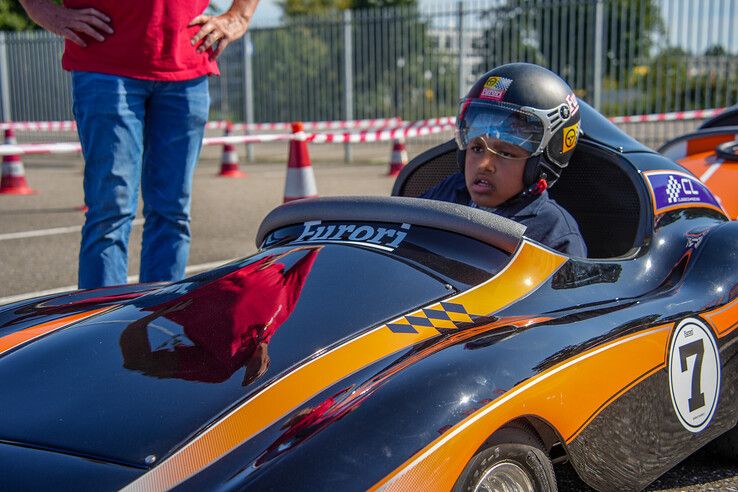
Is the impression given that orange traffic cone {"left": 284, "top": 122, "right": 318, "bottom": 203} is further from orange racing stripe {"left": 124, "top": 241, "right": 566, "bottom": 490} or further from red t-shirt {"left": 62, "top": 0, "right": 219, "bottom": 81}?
orange racing stripe {"left": 124, "top": 241, "right": 566, "bottom": 490}

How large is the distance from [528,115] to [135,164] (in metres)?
1.80

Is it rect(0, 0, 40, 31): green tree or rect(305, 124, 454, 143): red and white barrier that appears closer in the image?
rect(305, 124, 454, 143): red and white barrier

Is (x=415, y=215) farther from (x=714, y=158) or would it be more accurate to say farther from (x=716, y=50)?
(x=716, y=50)

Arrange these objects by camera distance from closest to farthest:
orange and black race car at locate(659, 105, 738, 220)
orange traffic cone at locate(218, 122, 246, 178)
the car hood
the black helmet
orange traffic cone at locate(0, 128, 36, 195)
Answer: the car hood, the black helmet, orange and black race car at locate(659, 105, 738, 220), orange traffic cone at locate(0, 128, 36, 195), orange traffic cone at locate(218, 122, 246, 178)

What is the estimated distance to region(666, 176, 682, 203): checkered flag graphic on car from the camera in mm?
3244

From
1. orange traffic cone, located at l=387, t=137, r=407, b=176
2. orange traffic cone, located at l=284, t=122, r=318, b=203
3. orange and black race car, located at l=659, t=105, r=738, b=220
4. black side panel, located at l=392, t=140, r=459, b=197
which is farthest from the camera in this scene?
orange traffic cone, located at l=387, t=137, r=407, b=176

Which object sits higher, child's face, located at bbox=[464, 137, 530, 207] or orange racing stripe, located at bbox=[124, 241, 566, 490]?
child's face, located at bbox=[464, 137, 530, 207]

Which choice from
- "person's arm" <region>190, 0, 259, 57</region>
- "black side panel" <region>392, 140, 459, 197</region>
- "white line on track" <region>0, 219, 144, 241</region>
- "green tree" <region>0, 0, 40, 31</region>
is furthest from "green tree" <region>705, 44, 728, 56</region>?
"green tree" <region>0, 0, 40, 31</region>

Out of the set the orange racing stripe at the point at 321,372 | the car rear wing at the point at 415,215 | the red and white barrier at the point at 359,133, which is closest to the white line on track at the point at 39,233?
the red and white barrier at the point at 359,133

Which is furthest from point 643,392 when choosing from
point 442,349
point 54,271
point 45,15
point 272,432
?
point 54,271

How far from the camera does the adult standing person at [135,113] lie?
3.95 meters

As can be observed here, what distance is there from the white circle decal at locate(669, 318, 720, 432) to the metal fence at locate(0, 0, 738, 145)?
42.6 feet

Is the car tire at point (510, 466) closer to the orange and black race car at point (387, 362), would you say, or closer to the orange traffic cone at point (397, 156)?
the orange and black race car at point (387, 362)

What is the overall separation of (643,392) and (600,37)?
1366cm
